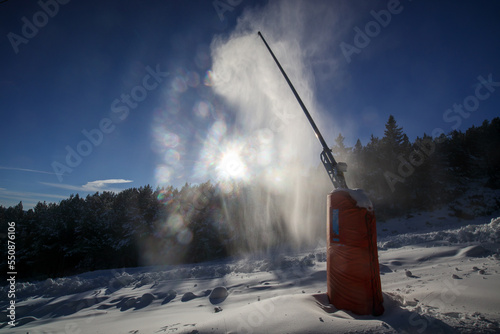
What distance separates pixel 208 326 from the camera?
3.28 m

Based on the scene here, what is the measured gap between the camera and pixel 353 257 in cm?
376

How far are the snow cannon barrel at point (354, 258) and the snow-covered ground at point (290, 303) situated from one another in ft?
0.79

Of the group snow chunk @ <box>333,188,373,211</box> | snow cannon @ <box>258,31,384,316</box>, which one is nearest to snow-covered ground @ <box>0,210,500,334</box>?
snow cannon @ <box>258,31,384,316</box>

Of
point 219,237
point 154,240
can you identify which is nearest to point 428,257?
point 219,237

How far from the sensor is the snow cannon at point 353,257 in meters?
3.63

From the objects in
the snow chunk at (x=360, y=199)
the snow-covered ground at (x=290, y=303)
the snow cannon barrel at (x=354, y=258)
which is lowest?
the snow-covered ground at (x=290, y=303)

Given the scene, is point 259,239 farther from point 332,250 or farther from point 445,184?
point 445,184

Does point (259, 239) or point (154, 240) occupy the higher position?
point (154, 240)

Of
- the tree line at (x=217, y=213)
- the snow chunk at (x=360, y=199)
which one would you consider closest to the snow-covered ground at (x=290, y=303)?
the snow chunk at (x=360, y=199)

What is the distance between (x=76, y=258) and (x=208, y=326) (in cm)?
4225

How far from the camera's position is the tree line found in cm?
2811

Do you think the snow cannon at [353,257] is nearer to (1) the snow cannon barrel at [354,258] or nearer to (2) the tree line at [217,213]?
(1) the snow cannon barrel at [354,258]

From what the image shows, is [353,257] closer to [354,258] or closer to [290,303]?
[354,258]

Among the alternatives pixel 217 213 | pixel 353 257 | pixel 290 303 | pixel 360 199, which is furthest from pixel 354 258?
pixel 217 213
